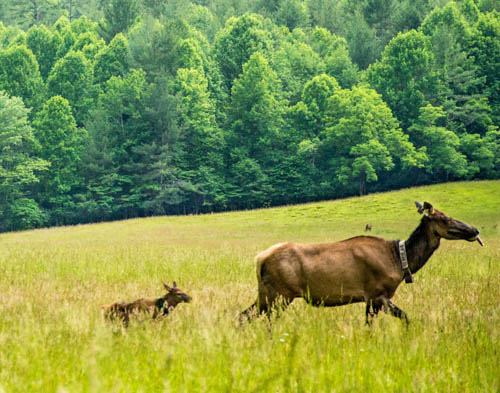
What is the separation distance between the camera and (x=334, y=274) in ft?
23.2

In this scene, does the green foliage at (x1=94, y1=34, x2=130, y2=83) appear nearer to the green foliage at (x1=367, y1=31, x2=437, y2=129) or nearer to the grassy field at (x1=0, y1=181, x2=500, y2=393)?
the green foliage at (x1=367, y1=31, x2=437, y2=129)

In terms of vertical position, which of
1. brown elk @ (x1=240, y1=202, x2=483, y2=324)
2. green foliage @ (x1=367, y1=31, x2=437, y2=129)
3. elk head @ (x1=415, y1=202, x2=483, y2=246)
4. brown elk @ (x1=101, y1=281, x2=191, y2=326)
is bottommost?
brown elk @ (x1=101, y1=281, x2=191, y2=326)

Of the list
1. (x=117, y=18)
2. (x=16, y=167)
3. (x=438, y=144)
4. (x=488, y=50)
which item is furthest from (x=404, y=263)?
(x=117, y=18)

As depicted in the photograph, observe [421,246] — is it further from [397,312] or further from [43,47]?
[43,47]

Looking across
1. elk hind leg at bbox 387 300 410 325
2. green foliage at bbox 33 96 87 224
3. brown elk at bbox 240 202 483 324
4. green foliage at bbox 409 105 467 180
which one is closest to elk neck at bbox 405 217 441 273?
brown elk at bbox 240 202 483 324

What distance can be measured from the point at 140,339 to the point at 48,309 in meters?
2.61

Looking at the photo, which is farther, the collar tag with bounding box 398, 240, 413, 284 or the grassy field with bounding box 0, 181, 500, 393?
the collar tag with bounding box 398, 240, 413, 284

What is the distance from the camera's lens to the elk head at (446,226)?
7301 millimetres

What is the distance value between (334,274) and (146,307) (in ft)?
7.99

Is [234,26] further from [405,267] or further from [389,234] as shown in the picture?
[405,267]

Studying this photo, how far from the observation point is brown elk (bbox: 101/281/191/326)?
24.9 ft

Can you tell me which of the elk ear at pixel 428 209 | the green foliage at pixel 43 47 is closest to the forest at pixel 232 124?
the green foliage at pixel 43 47

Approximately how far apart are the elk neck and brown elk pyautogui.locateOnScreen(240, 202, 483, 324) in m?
0.05

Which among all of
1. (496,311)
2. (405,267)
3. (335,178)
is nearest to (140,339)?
(405,267)
